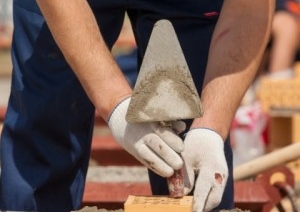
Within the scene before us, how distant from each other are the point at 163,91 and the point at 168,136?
14cm

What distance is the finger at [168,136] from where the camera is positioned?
117 inches

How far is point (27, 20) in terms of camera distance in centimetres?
385

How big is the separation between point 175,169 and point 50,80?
978mm

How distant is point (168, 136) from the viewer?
297 centimetres

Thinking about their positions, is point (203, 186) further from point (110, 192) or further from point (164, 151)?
point (110, 192)

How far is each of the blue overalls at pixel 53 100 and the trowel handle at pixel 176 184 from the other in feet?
2.83

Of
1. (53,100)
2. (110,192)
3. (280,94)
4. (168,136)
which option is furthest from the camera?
(280,94)

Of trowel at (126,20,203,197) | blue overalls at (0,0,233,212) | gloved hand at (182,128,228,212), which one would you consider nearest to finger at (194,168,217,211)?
gloved hand at (182,128,228,212)

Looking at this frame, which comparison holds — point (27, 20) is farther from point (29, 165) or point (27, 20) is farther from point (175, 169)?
point (175, 169)

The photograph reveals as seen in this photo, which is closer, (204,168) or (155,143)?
(155,143)

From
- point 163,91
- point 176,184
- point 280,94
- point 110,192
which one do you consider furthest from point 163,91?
point 280,94

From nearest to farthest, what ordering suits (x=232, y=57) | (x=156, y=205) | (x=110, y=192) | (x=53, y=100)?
1. (x=156, y=205)
2. (x=232, y=57)
3. (x=53, y=100)
4. (x=110, y=192)

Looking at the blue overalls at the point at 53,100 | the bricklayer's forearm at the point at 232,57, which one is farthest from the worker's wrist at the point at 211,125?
the blue overalls at the point at 53,100

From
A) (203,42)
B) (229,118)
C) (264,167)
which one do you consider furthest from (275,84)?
(229,118)
